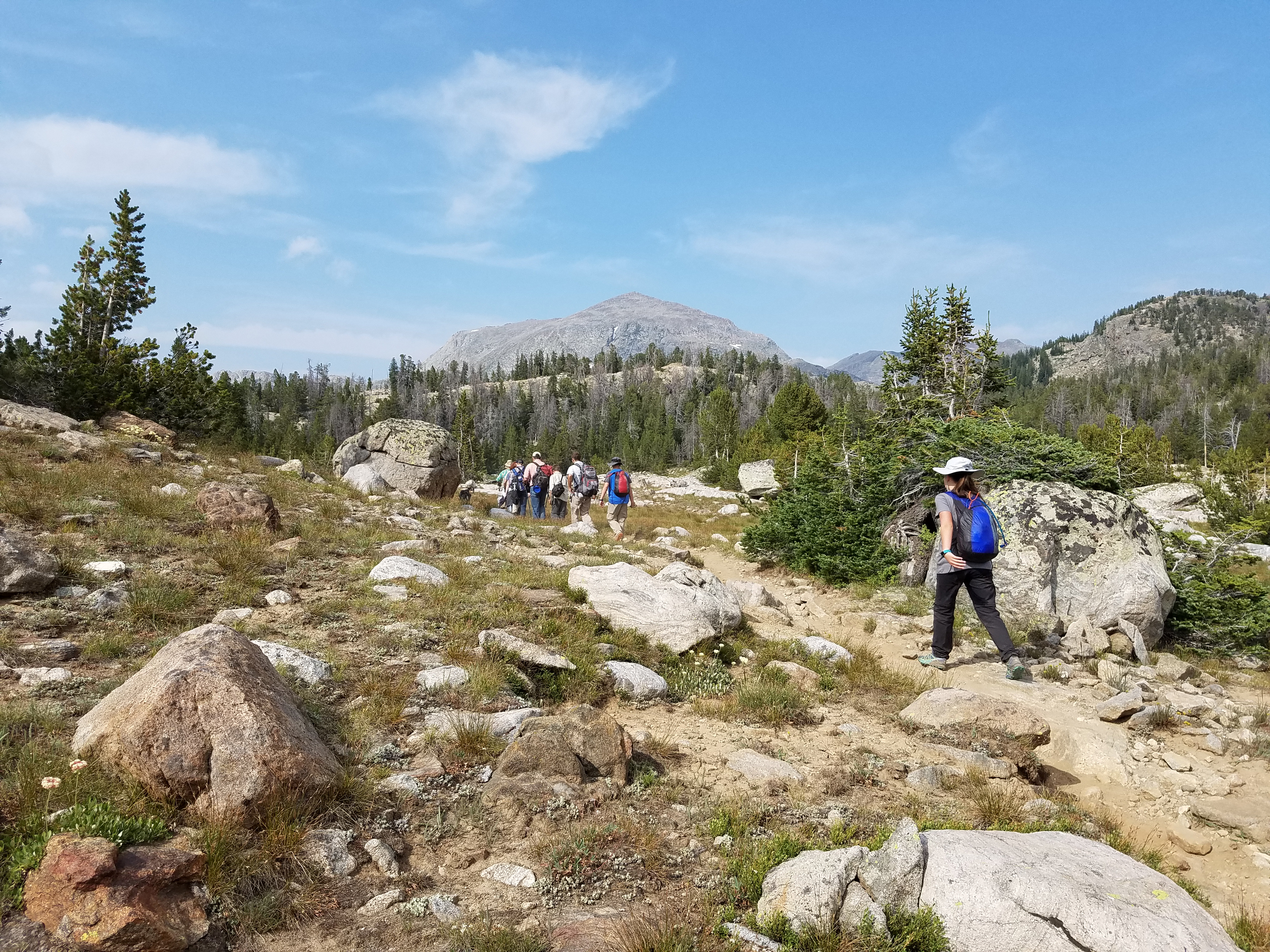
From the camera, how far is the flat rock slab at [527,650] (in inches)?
268

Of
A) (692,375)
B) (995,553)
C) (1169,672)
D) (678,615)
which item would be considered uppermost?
(692,375)

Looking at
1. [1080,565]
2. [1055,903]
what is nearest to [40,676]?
[1055,903]

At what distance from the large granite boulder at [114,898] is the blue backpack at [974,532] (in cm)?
815

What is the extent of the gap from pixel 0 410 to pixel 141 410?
10.8 m

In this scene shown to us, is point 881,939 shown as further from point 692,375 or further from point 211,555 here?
point 692,375

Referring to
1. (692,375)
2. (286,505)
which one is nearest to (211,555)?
(286,505)

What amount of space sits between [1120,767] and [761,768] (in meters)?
3.63

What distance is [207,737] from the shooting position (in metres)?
4.07

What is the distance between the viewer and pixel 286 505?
14.0 meters

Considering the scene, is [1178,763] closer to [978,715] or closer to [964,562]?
[978,715]

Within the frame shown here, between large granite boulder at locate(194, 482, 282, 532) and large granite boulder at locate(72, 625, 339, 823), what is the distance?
6646 millimetres

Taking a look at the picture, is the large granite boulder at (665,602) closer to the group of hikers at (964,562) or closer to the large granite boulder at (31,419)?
the group of hikers at (964,562)

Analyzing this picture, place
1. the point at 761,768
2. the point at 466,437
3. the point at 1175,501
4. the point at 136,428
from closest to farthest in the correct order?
the point at 761,768, the point at 136,428, the point at 1175,501, the point at 466,437

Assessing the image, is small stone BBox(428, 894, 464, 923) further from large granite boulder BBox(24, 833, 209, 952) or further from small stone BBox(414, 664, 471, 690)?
small stone BBox(414, 664, 471, 690)
